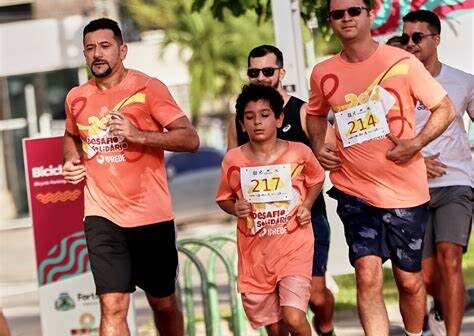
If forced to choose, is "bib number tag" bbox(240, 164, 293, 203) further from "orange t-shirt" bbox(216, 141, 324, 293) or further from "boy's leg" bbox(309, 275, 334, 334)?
"boy's leg" bbox(309, 275, 334, 334)

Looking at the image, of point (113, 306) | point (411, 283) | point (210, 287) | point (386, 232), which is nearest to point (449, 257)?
point (411, 283)

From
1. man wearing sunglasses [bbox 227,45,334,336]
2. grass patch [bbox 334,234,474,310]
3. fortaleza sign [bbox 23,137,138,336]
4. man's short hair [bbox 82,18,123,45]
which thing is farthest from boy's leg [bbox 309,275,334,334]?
grass patch [bbox 334,234,474,310]

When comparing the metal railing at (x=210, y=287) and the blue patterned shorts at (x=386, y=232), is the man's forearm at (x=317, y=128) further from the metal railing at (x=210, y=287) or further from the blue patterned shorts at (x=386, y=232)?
the metal railing at (x=210, y=287)

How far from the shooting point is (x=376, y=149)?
8.75 meters

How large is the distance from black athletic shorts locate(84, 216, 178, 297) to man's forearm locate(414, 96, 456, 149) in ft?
5.81

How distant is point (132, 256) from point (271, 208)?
97 cm

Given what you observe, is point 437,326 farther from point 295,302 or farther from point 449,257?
point 295,302

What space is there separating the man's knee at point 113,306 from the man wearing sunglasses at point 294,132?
121cm

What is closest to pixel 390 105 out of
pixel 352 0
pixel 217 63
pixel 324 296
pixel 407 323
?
pixel 352 0

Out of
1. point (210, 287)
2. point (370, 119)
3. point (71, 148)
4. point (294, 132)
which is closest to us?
point (370, 119)

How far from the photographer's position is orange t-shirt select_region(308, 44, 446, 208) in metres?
8.71

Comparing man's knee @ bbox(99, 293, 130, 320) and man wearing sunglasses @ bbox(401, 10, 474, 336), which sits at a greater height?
man wearing sunglasses @ bbox(401, 10, 474, 336)

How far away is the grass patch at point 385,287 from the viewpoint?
45.4ft

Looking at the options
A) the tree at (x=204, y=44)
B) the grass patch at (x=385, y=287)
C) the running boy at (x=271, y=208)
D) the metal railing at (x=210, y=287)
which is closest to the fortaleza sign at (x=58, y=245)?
the metal railing at (x=210, y=287)
